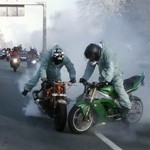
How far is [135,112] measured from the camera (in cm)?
1182

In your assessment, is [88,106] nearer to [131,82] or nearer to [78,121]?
[78,121]

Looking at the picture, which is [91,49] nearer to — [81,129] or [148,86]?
[81,129]

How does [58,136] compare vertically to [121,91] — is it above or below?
below

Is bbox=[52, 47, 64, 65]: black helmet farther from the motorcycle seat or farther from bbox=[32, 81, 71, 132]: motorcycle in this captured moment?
the motorcycle seat

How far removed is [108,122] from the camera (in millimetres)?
10969

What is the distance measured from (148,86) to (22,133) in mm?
11572

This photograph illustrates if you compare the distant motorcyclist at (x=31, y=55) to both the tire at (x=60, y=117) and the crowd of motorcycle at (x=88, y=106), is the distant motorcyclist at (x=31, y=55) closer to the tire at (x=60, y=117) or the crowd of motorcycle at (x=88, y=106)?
the crowd of motorcycle at (x=88, y=106)

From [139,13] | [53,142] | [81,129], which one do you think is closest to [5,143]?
[53,142]

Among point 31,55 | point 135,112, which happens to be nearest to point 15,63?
point 31,55

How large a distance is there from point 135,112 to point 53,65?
1.98 m

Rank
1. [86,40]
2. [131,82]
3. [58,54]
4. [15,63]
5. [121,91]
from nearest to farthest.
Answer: [121,91] → [58,54] → [131,82] → [86,40] → [15,63]

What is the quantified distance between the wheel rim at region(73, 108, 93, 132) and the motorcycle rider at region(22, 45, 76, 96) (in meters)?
1.41

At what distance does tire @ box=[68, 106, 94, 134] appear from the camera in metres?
10.3

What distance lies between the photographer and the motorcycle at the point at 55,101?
10.8 meters
